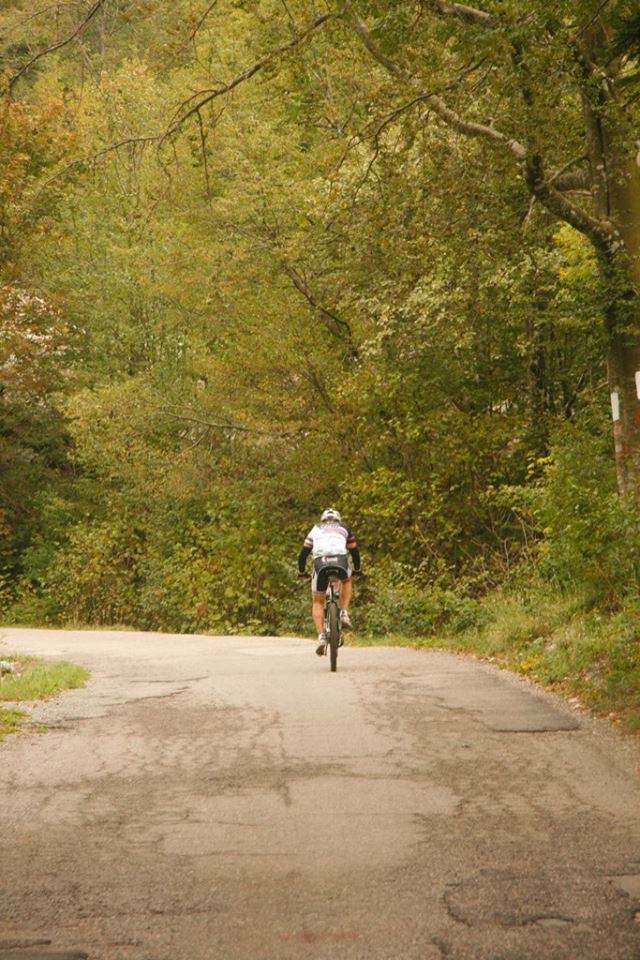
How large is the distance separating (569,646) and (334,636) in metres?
2.53

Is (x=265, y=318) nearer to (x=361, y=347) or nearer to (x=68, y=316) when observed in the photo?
(x=361, y=347)

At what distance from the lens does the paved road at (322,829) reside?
15.7 ft

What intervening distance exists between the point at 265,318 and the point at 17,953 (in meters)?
25.3

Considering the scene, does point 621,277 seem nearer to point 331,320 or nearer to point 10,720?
point 10,720

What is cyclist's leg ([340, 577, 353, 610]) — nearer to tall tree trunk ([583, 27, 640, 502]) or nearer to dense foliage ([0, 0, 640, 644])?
dense foliage ([0, 0, 640, 644])

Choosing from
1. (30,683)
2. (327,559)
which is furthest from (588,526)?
(30,683)

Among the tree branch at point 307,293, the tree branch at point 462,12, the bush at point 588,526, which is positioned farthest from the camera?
the tree branch at point 307,293

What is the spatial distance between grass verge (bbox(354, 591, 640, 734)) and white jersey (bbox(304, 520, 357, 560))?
2.23 m

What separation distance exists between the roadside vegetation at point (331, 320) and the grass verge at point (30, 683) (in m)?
4.65

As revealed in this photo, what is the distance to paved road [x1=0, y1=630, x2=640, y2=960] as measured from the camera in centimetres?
480

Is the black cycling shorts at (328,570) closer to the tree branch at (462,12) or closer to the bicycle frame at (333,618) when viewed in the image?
the bicycle frame at (333,618)

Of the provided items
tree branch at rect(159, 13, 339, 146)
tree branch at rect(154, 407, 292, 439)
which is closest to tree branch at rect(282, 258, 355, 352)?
tree branch at rect(154, 407, 292, 439)

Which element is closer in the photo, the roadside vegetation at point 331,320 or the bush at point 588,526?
the roadside vegetation at point 331,320

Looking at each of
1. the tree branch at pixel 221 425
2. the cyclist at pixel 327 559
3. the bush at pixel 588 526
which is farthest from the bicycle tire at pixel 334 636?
the tree branch at pixel 221 425
